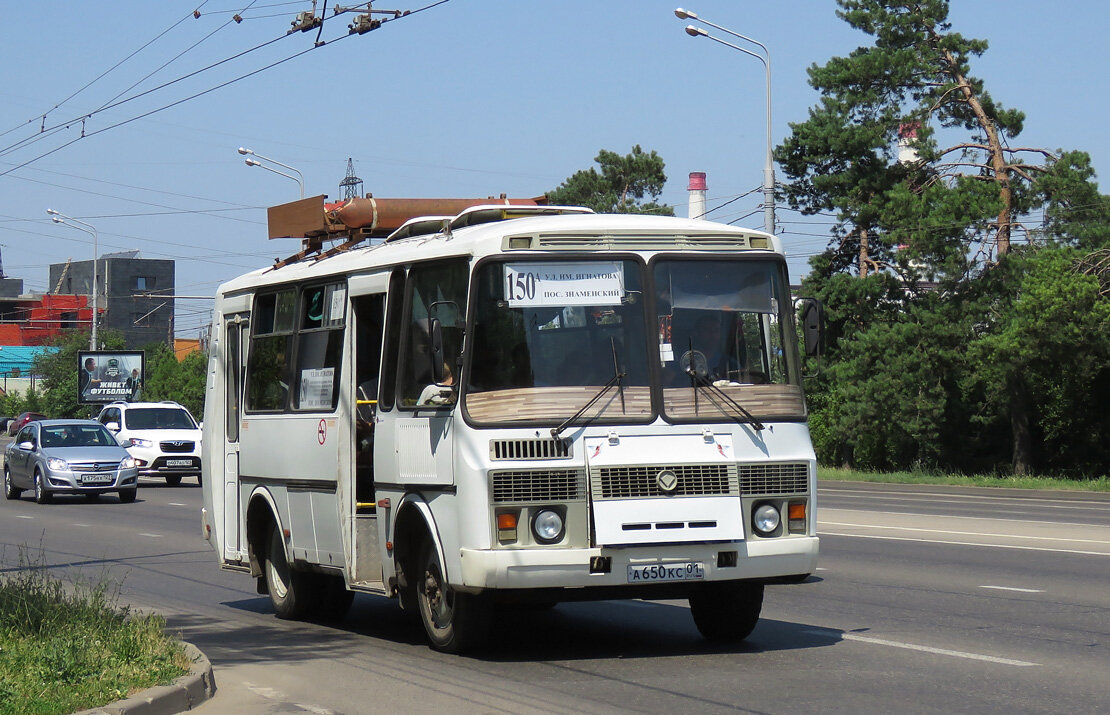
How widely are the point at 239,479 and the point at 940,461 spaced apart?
36683 millimetres

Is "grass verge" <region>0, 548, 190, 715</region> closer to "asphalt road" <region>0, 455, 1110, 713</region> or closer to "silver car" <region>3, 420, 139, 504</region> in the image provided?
"asphalt road" <region>0, 455, 1110, 713</region>

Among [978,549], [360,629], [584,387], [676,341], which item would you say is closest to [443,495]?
[584,387]

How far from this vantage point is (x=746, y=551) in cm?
932

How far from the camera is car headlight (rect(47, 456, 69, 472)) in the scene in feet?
101

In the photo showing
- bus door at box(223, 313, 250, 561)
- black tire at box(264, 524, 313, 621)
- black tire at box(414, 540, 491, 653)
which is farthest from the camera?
bus door at box(223, 313, 250, 561)

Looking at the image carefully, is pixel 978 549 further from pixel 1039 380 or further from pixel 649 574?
pixel 1039 380

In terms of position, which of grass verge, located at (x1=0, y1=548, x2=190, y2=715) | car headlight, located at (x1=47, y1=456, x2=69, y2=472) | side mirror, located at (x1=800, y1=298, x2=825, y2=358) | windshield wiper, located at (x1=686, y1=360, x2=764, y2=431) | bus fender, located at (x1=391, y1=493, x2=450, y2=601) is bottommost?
grass verge, located at (x1=0, y1=548, x2=190, y2=715)

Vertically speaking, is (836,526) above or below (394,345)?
below

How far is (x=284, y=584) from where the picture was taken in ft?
40.5

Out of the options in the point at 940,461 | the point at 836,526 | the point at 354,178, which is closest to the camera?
the point at 836,526

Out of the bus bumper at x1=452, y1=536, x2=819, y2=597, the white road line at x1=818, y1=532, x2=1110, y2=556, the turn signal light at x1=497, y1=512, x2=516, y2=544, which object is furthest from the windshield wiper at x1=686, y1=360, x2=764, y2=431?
the white road line at x1=818, y1=532, x2=1110, y2=556

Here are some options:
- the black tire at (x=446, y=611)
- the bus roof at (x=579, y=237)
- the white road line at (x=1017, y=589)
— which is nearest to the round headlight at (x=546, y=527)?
the black tire at (x=446, y=611)

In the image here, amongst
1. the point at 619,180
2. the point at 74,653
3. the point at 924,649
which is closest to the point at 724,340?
the point at 924,649

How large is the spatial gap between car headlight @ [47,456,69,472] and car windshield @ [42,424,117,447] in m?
0.92
